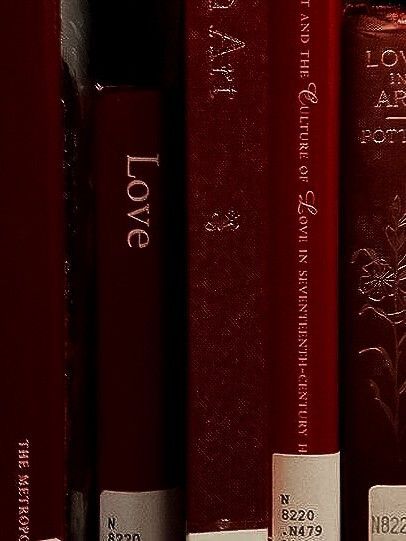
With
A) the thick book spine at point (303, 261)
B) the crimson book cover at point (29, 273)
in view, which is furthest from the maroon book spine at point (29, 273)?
the thick book spine at point (303, 261)

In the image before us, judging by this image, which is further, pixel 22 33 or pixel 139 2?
pixel 139 2

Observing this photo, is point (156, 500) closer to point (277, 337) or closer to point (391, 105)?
point (277, 337)

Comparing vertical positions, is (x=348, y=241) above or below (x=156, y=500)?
above

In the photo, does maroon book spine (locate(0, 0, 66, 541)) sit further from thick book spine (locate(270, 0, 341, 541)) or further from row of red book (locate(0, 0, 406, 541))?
thick book spine (locate(270, 0, 341, 541))

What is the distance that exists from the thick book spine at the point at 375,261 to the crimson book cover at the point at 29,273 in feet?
0.48

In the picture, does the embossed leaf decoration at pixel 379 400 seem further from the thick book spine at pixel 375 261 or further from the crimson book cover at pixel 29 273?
the crimson book cover at pixel 29 273

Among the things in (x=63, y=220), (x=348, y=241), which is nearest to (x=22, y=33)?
(x=63, y=220)

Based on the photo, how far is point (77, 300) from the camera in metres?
0.41

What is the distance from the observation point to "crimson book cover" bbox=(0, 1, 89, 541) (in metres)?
0.36

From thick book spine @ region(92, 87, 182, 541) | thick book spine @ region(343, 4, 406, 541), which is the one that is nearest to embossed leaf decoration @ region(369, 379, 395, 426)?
thick book spine @ region(343, 4, 406, 541)

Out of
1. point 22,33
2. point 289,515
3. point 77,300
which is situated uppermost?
point 22,33

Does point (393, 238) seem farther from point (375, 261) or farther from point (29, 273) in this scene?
point (29, 273)

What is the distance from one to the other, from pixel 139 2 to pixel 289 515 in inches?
13.0

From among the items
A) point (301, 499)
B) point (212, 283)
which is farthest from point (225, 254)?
point (301, 499)
